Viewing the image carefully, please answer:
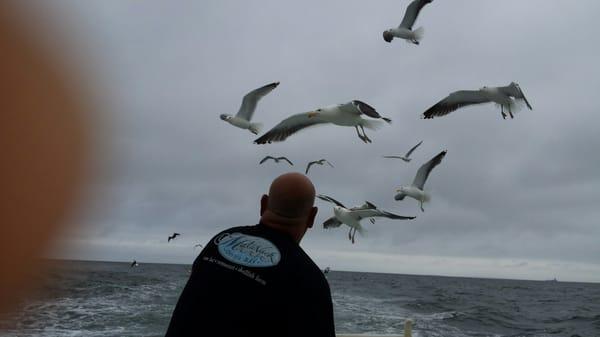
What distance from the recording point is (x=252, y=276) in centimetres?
170

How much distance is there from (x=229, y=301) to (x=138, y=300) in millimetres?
22421

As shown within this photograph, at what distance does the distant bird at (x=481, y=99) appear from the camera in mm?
8039

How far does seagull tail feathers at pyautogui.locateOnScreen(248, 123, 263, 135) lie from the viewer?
29.1 ft

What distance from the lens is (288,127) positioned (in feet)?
25.1

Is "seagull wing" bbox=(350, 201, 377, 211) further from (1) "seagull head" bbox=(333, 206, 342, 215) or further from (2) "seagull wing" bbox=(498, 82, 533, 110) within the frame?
(2) "seagull wing" bbox=(498, 82, 533, 110)

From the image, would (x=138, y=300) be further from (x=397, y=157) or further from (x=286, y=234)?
(x=286, y=234)

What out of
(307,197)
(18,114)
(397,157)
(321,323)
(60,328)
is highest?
(397,157)

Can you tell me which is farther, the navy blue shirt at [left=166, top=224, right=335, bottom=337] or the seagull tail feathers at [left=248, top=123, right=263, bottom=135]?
the seagull tail feathers at [left=248, top=123, right=263, bottom=135]

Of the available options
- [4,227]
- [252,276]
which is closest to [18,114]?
[4,227]

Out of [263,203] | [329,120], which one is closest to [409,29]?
[329,120]

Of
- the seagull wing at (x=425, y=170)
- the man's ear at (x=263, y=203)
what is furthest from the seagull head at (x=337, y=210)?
the man's ear at (x=263, y=203)

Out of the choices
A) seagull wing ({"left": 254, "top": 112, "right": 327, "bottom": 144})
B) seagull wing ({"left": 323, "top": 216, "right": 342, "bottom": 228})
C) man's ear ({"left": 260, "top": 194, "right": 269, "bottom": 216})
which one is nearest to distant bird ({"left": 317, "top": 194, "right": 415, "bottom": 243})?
seagull wing ({"left": 323, "top": 216, "right": 342, "bottom": 228})

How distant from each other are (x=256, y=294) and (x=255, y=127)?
7312 mm

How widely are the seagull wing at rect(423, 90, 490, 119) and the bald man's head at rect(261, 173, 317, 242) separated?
6.75 m
